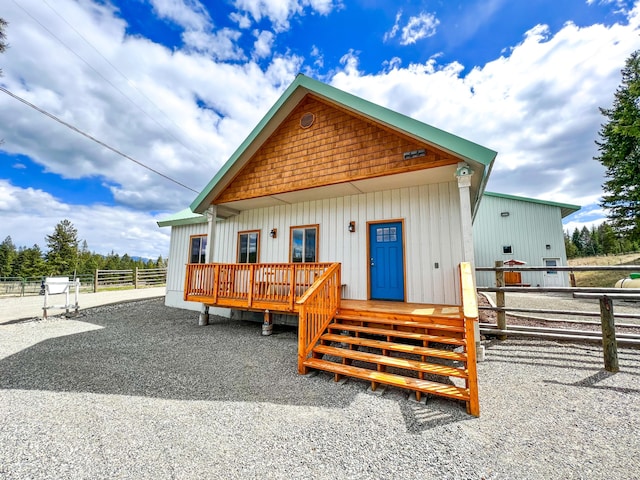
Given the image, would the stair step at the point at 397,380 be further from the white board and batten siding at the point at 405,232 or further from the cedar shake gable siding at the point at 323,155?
the cedar shake gable siding at the point at 323,155

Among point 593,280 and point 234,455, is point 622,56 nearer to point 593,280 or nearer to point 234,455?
point 593,280

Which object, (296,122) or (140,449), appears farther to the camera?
(296,122)

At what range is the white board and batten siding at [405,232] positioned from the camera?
5.85 metres

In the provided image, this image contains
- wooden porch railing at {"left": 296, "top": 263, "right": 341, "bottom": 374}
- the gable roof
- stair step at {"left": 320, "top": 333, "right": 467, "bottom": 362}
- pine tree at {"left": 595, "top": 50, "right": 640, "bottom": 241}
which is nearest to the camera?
stair step at {"left": 320, "top": 333, "right": 467, "bottom": 362}

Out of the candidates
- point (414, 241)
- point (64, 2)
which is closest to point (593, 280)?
point (414, 241)

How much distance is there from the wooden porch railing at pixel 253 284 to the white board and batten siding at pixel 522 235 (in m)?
14.1

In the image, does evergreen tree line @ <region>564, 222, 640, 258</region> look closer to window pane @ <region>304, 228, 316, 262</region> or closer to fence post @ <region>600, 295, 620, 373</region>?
fence post @ <region>600, 295, 620, 373</region>

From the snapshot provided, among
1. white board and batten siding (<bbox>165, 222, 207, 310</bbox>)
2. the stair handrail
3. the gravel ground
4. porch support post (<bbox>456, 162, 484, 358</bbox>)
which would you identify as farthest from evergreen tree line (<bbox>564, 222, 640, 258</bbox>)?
white board and batten siding (<bbox>165, 222, 207, 310</bbox>)

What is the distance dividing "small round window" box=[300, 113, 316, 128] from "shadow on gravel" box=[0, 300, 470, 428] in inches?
211

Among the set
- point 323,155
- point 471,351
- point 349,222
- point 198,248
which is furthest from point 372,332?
point 198,248

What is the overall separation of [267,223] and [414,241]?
4.60m

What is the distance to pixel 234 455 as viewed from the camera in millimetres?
2188

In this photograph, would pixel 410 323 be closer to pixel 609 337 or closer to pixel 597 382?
pixel 597 382

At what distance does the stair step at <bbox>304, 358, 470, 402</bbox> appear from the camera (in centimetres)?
301
